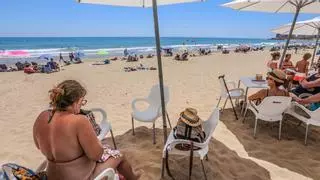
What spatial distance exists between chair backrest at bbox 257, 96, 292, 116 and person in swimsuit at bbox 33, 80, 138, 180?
299 cm

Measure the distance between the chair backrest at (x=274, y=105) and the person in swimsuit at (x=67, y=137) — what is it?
2.99 metres

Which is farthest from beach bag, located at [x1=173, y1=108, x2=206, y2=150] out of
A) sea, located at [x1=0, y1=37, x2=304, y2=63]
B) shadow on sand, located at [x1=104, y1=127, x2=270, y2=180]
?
sea, located at [x1=0, y1=37, x2=304, y2=63]

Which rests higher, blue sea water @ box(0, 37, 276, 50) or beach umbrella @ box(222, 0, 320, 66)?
beach umbrella @ box(222, 0, 320, 66)

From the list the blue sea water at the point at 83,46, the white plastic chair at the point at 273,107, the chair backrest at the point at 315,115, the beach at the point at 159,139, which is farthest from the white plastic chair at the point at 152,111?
the blue sea water at the point at 83,46

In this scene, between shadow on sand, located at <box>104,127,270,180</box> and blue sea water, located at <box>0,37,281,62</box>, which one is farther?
blue sea water, located at <box>0,37,281,62</box>

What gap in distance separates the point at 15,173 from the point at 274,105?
3.71m

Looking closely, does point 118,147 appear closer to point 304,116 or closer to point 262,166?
point 262,166

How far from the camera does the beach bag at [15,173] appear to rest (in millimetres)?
1954

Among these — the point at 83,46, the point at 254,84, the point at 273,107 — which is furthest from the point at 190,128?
Answer: the point at 83,46

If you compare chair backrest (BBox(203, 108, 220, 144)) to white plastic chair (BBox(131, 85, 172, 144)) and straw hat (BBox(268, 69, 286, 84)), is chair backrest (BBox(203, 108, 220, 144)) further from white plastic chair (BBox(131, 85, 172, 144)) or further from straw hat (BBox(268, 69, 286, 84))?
straw hat (BBox(268, 69, 286, 84))

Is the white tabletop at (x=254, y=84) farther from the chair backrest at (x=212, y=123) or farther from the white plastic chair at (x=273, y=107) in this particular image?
the chair backrest at (x=212, y=123)

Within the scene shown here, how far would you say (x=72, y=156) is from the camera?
2.23m

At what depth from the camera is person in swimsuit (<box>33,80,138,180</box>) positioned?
216 centimetres

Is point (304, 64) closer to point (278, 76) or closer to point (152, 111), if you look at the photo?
point (278, 76)
